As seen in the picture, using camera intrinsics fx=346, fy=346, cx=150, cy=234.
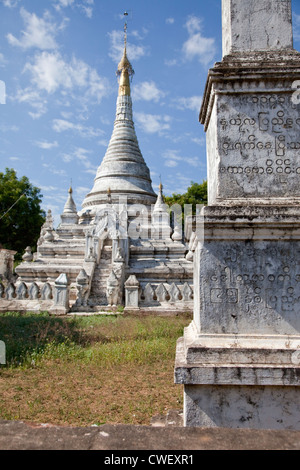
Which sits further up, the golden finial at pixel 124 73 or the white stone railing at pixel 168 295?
the golden finial at pixel 124 73

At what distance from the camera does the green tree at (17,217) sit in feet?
105

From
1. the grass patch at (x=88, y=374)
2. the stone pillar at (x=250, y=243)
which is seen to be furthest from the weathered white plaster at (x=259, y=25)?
the grass patch at (x=88, y=374)

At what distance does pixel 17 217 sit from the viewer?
3250 centimetres

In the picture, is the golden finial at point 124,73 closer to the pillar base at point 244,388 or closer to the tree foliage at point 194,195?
the tree foliage at point 194,195

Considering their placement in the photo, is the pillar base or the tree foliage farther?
the tree foliage

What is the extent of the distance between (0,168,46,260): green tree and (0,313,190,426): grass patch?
1012 inches

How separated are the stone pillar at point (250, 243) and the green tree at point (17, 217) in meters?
30.7

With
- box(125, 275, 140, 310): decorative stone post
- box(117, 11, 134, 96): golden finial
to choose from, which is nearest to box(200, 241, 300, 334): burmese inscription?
box(125, 275, 140, 310): decorative stone post

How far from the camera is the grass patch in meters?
3.91

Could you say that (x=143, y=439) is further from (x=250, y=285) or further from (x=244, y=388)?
(x=250, y=285)

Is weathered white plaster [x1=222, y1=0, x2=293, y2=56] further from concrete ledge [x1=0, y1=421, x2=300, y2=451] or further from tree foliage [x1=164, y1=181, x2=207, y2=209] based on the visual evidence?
tree foliage [x1=164, y1=181, x2=207, y2=209]

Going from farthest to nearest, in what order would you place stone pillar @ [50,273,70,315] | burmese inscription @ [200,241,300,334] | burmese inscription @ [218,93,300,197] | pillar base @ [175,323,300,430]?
stone pillar @ [50,273,70,315] < burmese inscription @ [218,93,300,197] < burmese inscription @ [200,241,300,334] < pillar base @ [175,323,300,430]

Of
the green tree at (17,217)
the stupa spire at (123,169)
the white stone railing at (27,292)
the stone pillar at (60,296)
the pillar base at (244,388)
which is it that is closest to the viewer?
the pillar base at (244,388)

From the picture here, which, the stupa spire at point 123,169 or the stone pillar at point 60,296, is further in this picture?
the stupa spire at point 123,169
